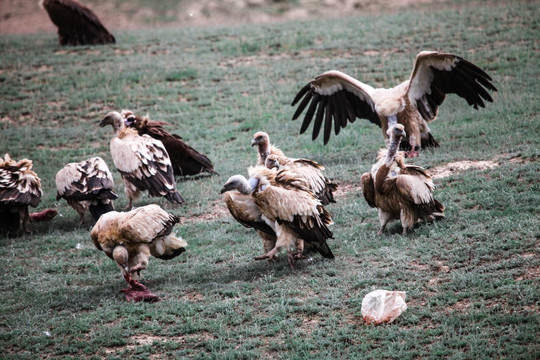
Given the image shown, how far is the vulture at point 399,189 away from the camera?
7715 mm

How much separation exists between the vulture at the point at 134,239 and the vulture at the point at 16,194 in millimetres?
2871

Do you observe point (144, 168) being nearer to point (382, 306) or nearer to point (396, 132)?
point (396, 132)

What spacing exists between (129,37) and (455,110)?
11768 millimetres

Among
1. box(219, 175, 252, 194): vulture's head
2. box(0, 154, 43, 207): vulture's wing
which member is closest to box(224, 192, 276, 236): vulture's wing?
box(219, 175, 252, 194): vulture's head

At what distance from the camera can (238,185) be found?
735cm

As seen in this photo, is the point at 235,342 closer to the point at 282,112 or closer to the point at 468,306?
the point at 468,306

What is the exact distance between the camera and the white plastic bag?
600 centimetres

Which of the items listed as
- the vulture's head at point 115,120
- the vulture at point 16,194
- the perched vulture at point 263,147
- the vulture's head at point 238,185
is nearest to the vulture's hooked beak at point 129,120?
the vulture's head at point 115,120

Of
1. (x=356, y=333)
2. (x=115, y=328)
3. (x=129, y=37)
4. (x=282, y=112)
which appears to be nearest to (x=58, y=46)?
(x=129, y=37)

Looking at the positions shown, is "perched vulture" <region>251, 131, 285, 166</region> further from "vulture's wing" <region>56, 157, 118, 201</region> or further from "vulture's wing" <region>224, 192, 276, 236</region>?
"vulture's wing" <region>56, 157, 118, 201</region>

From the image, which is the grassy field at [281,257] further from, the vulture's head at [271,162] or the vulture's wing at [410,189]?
the vulture's head at [271,162]

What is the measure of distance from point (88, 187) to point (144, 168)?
0.97 m

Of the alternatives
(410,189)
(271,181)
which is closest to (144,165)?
(271,181)

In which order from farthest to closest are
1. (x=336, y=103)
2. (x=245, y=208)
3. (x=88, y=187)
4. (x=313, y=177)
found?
(x=336, y=103)
(x=88, y=187)
(x=313, y=177)
(x=245, y=208)
